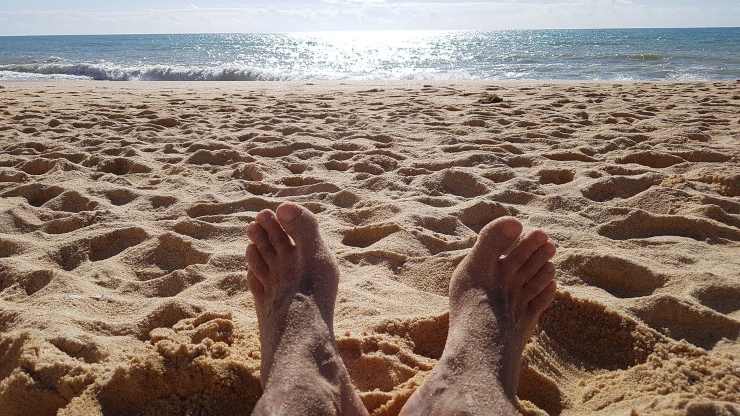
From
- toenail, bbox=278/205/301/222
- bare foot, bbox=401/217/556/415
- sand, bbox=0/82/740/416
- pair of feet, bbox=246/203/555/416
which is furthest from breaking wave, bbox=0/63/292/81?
bare foot, bbox=401/217/556/415

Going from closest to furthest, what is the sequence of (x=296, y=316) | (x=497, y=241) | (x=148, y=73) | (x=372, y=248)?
(x=296, y=316), (x=497, y=241), (x=372, y=248), (x=148, y=73)

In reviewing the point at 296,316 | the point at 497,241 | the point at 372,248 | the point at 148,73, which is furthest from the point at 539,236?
the point at 148,73

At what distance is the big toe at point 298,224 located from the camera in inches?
63.7

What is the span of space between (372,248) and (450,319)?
61cm

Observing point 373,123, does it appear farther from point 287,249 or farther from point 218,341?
point 218,341

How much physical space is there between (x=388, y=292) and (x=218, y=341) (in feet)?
1.77

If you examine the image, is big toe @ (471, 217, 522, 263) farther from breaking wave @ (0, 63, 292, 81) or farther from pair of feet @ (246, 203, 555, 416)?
breaking wave @ (0, 63, 292, 81)

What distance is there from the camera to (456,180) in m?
2.69

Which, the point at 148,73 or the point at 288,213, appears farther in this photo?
the point at 148,73

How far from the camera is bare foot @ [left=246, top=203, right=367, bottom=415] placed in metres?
1.11

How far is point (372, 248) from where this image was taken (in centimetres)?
197

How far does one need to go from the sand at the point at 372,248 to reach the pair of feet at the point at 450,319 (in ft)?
0.28

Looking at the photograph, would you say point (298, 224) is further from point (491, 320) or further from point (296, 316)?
point (491, 320)

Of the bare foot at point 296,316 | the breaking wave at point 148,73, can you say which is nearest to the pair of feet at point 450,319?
the bare foot at point 296,316
